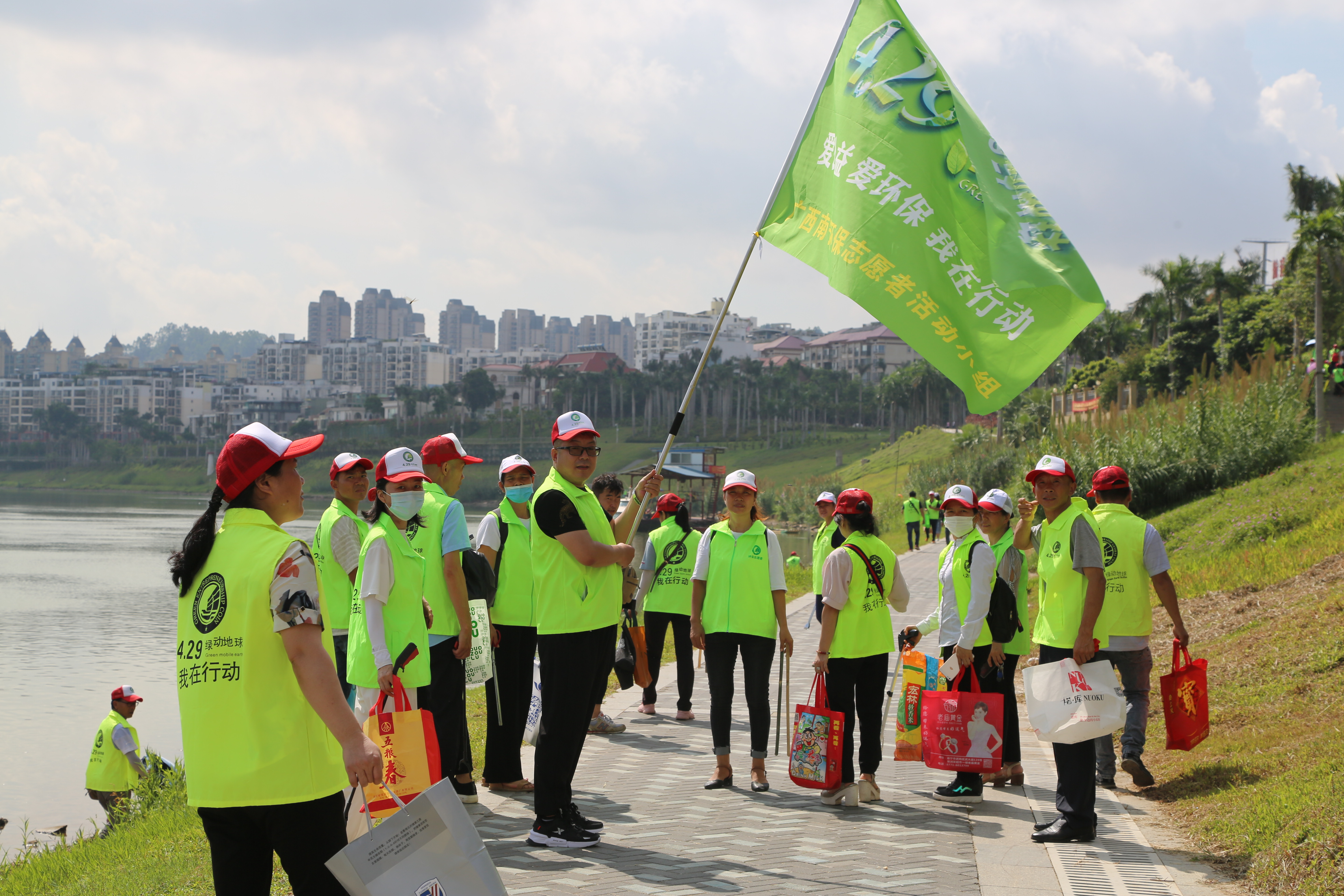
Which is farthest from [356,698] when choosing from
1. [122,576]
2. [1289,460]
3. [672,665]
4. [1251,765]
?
[122,576]

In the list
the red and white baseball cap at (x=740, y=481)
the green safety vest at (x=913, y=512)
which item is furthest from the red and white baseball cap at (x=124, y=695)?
the green safety vest at (x=913, y=512)

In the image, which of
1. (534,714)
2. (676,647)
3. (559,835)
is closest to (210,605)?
(559,835)

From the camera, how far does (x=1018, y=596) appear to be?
7.18 meters

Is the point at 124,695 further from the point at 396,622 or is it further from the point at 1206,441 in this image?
the point at 1206,441

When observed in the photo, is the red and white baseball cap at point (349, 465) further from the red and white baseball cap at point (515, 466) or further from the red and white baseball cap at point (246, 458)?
the red and white baseball cap at point (246, 458)

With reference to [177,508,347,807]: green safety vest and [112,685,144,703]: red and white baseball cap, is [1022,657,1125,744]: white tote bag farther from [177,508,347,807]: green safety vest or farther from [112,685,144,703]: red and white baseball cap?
[112,685,144,703]: red and white baseball cap

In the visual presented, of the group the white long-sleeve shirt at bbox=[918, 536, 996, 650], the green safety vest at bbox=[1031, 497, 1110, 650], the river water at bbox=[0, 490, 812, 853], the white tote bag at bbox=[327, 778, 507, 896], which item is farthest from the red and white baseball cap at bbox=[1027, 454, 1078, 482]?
the river water at bbox=[0, 490, 812, 853]

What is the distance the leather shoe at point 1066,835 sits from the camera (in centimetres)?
556

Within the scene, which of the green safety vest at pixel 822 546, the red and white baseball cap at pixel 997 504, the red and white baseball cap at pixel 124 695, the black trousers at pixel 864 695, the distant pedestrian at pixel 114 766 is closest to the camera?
the black trousers at pixel 864 695

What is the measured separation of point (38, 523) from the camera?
2628 inches

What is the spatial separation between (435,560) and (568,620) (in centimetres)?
113

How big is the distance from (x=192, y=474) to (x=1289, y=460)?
436 ft

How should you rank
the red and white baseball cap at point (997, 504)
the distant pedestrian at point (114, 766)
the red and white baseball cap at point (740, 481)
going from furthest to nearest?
the distant pedestrian at point (114, 766) < the red and white baseball cap at point (997, 504) < the red and white baseball cap at point (740, 481)

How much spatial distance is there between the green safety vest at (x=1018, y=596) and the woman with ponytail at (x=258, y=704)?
4.91 meters
